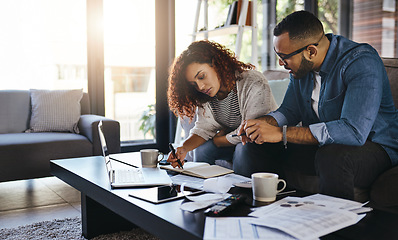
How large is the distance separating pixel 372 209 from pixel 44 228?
1572 mm

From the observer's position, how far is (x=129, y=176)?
1.63 metres

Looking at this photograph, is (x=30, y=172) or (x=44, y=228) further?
(x=30, y=172)

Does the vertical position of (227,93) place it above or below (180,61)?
below

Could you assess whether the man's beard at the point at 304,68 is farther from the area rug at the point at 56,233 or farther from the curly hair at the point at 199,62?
the area rug at the point at 56,233

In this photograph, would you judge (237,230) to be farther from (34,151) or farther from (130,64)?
(130,64)

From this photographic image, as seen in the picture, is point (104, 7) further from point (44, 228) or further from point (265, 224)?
point (265, 224)

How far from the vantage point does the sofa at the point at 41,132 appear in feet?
9.09

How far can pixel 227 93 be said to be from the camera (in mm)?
2201

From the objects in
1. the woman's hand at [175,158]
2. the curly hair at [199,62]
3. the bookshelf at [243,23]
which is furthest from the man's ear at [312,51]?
the bookshelf at [243,23]

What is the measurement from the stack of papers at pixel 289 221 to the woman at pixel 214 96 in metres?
0.87

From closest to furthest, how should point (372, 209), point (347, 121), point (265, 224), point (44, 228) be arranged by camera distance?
point (265, 224) < point (372, 209) < point (347, 121) < point (44, 228)

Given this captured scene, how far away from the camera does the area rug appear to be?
1914mm

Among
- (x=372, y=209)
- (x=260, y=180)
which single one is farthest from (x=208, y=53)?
(x=372, y=209)

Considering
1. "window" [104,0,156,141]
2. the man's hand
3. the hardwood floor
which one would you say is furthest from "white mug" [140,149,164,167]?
"window" [104,0,156,141]
